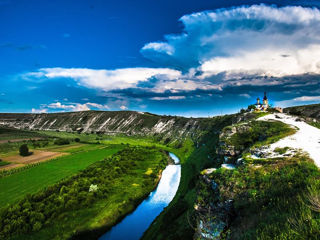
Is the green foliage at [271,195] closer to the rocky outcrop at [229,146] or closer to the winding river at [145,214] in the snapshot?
the rocky outcrop at [229,146]

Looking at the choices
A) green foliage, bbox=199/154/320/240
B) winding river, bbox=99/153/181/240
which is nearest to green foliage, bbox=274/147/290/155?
green foliage, bbox=199/154/320/240

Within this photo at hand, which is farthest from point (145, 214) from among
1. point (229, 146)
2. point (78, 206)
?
point (229, 146)

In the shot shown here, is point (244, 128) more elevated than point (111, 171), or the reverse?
point (244, 128)

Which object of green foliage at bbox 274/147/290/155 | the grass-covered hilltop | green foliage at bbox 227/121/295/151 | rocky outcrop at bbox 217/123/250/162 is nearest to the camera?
the grass-covered hilltop

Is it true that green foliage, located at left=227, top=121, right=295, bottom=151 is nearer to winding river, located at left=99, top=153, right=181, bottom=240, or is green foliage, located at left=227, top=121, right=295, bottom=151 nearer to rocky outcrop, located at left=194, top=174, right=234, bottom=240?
rocky outcrop, located at left=194, top=174, right=234, bottom=240

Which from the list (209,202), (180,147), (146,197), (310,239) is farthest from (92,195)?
(180,147)

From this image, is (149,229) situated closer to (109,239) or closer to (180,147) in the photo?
(109,239)

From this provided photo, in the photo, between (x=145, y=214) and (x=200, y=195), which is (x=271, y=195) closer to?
(x=200, y=195)
